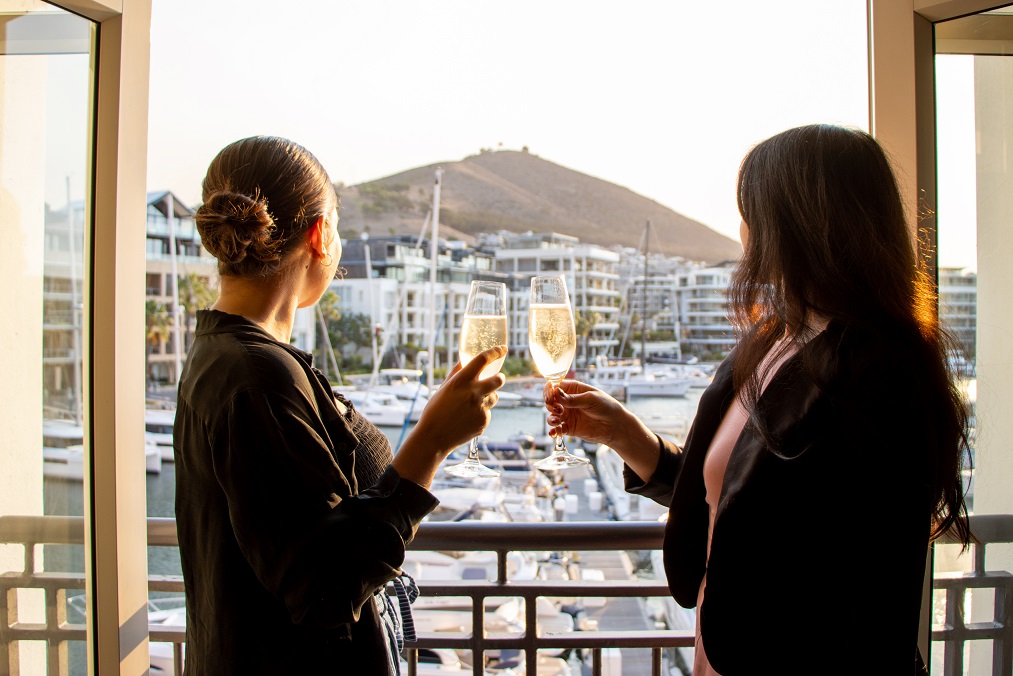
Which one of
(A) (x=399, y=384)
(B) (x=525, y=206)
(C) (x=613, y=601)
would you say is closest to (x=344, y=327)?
(A) (x=399, y=384)

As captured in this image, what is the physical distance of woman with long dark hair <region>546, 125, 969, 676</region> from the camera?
798mm

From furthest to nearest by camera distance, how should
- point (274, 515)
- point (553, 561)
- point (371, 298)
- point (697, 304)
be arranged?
point (371, 298) → point (553, 561) → point (697, 304) → point (274, 515)

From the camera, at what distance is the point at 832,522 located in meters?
0.81

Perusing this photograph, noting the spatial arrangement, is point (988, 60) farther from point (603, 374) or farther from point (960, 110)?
point (603, 374)

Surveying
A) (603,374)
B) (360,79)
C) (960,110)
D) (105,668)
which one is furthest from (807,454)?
(360,79)

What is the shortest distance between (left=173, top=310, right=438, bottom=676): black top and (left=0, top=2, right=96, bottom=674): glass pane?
0.51 metres

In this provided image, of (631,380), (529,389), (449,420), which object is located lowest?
(529,389)

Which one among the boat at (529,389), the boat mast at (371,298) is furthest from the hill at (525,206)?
the boat at (529,389)

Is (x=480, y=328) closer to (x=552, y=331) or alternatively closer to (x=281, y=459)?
(x=552, y=331)

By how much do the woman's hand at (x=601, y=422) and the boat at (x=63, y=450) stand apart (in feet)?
2.92

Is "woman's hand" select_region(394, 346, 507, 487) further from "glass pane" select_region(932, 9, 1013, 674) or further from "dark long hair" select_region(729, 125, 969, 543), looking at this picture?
"glass pane" select_region(932, 9, 1013, 674)

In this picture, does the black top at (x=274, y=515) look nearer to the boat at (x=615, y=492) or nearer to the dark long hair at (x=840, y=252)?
the dark long hair at (x=840, y=252)

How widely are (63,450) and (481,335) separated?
86 cm

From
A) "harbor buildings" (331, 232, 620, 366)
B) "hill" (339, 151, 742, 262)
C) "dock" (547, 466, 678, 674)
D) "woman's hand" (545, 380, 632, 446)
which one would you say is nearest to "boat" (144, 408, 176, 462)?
"harbor buildings" (331, 232, 620, 366)
